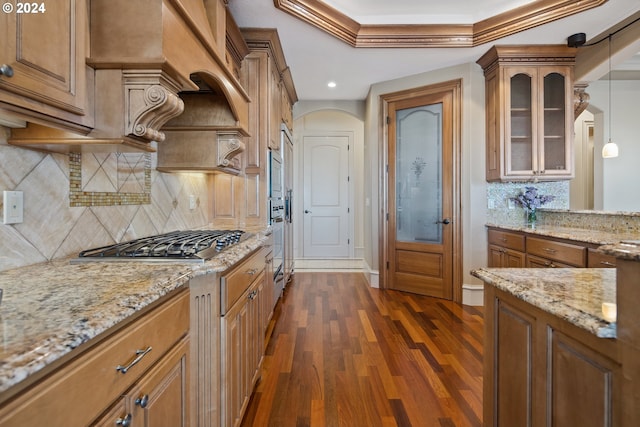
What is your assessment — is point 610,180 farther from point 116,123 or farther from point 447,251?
point 116,123

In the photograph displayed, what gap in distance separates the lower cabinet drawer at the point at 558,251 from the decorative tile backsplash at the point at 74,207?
2694 millimetres

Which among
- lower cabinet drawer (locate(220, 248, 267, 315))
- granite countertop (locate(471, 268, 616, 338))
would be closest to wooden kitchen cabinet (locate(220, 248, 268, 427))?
lower cabinet drawer (locate(220, 248, 267, 315))

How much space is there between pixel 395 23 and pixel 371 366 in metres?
3.01

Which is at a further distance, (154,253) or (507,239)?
(507,239)

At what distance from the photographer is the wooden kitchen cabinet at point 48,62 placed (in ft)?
2.56

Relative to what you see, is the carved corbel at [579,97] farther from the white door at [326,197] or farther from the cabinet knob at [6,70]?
the cabinet knob at [6,70]

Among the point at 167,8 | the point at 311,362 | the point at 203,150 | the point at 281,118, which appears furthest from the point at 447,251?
the point at 167,8

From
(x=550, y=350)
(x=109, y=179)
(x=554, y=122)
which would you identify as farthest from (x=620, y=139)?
(x=109, y=179)

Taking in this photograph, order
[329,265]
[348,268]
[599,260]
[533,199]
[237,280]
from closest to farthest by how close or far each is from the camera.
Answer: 1. [237,280]
2. [599,260]
3. [533,199]
4. [348,268]
5. [329,265]

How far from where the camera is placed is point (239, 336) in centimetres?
149

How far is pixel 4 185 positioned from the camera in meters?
1.05

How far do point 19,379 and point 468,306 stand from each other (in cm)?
373

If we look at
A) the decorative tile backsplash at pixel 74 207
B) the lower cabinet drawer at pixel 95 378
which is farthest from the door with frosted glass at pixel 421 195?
the lower cabinet drawer at pixel 95 378

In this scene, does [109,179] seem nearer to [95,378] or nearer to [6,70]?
[6,70]
